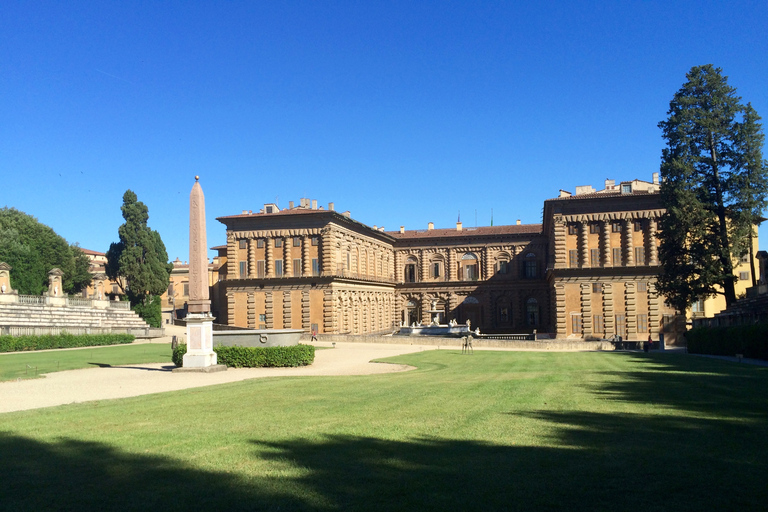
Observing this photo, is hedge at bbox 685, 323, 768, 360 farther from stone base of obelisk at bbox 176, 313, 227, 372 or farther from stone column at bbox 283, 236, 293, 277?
stone column at bbox 283, 236, 293, 277

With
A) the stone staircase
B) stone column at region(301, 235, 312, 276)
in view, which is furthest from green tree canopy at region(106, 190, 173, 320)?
stone column at region(301, 235, 312, 276)

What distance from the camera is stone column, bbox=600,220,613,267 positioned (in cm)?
5281

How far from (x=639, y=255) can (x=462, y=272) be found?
26.5 meters

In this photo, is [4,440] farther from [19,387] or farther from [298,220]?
[298,220]

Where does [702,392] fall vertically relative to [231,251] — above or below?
below

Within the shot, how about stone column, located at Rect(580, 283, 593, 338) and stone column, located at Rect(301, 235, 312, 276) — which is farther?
stone column, located at Rect(301, 235, 312, 276)

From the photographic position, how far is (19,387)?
18.8m

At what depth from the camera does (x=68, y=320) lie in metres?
53.5

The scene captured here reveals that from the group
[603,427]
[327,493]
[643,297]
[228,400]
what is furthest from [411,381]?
[643,297]

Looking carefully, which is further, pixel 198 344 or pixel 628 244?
pixel 628 244

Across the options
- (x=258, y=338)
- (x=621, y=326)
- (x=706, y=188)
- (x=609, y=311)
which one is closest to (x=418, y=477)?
(x=258, y=338)

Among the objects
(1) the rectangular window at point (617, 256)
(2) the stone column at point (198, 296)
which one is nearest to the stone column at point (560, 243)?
(1) the rectangular window at point (617, 256)

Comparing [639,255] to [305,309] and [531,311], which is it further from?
[305,309]

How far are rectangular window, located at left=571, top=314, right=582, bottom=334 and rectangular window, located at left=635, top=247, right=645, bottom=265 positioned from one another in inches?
268
